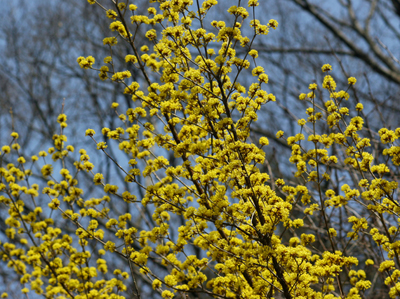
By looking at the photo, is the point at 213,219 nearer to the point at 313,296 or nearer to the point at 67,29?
the point at 313,296

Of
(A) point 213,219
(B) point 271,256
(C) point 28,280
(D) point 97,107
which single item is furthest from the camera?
(D) point 97,107

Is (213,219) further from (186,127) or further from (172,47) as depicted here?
(172,47)

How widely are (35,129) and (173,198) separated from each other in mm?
10379

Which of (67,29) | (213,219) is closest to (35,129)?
(67,29)

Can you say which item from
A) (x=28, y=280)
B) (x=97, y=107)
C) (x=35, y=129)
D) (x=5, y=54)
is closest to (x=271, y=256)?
(x=28, y=280)

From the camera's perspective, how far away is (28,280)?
5922 mm

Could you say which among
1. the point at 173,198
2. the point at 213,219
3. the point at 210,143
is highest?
the point at 210,143

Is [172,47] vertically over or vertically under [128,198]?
over

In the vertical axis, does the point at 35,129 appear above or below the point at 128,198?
above

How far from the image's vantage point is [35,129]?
40.7 ft

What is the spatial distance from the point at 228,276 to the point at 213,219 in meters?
0.54

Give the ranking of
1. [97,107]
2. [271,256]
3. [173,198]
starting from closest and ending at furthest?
[271,256] → [173,198] → [97,107]

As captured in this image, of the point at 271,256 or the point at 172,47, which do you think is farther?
the point at 172,47

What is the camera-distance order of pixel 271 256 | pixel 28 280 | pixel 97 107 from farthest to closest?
1. pixel 97 107
2. pixel 28 280
3. pixel 271 256
